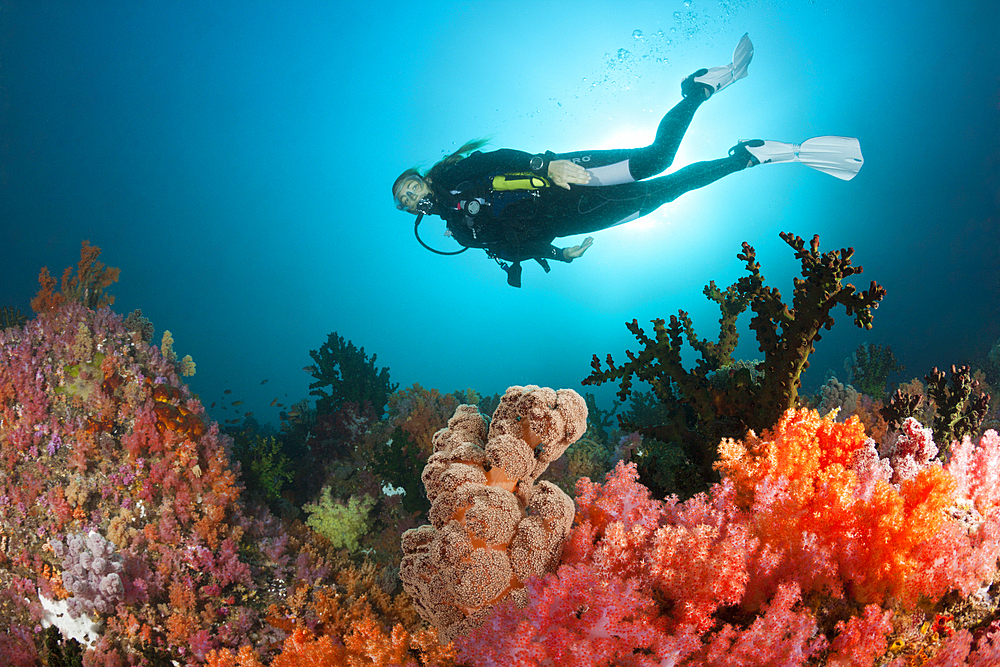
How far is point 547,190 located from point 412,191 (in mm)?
2490

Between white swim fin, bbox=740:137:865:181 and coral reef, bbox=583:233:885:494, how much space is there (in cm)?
475

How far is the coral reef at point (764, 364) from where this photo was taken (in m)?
2.64

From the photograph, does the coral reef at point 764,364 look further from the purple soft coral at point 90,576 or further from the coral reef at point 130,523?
the purple soft coral at point 90,576

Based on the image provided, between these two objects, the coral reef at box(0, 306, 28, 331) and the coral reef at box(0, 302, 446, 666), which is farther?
the coral reef at box(0, 306, 28, 331)

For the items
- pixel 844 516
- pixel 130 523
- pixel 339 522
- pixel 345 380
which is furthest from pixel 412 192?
pixel 844 516

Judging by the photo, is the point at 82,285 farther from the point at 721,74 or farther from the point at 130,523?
the point at 721,74

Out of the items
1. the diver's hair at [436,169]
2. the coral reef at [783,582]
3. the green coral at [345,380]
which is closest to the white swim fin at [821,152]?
the diver's hair at [436,169]

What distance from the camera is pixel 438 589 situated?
2.01m

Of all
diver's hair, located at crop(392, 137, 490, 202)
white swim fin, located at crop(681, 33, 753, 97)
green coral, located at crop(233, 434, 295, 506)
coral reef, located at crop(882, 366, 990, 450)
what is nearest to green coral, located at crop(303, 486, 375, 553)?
green coral, located at crop(233, 434, 295, 506)

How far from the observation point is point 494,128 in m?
25.8

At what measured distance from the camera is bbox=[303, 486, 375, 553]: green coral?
16.2 feet

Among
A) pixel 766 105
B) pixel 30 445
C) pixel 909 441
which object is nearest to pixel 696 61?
pixel 766 105

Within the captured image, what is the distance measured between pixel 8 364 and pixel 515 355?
67697mm

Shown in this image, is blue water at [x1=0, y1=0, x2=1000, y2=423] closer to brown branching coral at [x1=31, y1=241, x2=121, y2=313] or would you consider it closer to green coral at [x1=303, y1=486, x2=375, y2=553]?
brown branching coral at [x1=31, y1=241, x2=121, y2=313]
